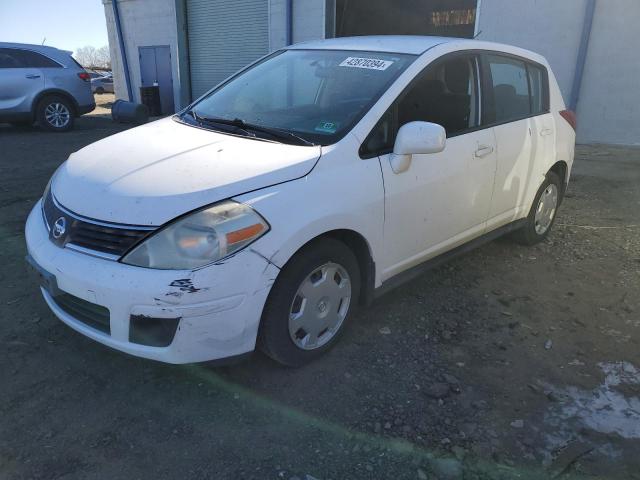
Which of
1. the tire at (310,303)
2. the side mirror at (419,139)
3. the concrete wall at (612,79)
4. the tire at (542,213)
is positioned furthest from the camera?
the concrete wall at (612,79)

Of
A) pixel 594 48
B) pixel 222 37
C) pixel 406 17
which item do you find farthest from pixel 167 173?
pixel 406 17

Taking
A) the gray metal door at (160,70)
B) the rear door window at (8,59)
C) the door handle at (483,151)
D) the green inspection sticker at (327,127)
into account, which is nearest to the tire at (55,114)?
the rear door window at (8,59)

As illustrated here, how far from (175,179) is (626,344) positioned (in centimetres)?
280

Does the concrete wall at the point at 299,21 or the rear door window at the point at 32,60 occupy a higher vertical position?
the concrete wall at the point at 299,21

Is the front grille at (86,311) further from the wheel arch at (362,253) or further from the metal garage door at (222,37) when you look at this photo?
the metal garage door at (222,37)

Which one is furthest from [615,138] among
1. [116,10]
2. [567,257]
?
[116,10]

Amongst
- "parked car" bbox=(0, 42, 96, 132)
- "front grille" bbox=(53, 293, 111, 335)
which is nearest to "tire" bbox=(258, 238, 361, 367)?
"front grille" bbox=(53, 293, 111, 335)

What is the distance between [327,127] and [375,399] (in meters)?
1.47

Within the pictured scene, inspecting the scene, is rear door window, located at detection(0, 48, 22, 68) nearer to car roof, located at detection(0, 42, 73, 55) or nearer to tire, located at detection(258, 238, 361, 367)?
car roof, located at detection(0, 42, 73, 55)

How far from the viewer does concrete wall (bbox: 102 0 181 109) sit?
15070mm

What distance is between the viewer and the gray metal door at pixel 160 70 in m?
15.6

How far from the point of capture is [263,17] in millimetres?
13055

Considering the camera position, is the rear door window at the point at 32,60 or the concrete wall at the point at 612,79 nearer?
the concrete wall at the point at 612,79

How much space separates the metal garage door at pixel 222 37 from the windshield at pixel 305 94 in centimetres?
1024
